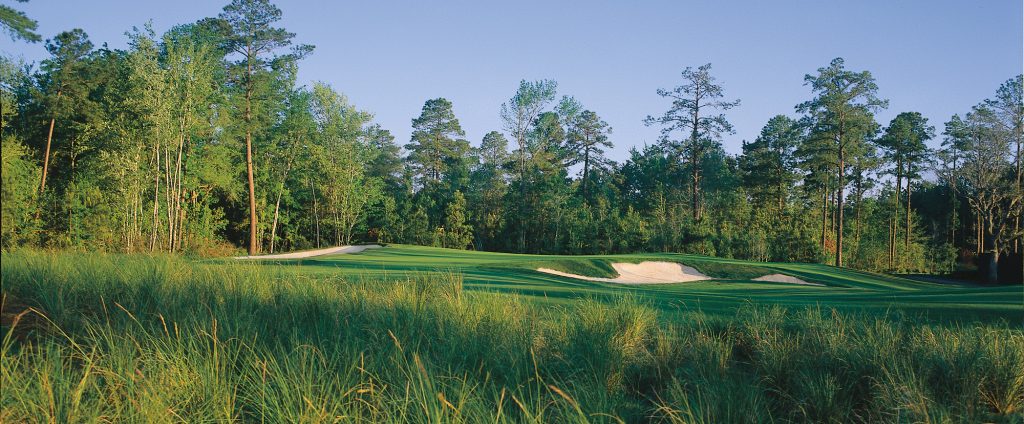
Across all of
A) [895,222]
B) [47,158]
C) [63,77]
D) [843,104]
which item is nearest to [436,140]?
[843,104]

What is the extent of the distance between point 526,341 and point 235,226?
31.4 m

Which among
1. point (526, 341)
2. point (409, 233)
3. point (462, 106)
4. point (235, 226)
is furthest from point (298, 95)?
point (526, 341)

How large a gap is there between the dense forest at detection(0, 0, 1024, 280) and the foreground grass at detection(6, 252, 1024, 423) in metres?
13.9

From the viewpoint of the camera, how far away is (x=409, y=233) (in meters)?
33.7

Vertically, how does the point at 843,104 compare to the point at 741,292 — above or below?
above

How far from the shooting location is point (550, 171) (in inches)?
1551

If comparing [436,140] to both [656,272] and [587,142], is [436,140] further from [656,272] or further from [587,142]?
[656,272]

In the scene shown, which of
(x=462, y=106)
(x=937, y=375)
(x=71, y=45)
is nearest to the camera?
(x=71, y=45)

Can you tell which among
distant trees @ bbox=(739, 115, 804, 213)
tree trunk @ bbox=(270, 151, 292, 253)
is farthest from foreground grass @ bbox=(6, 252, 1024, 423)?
distant trees @ bbox=(739, 115, 804, 213)

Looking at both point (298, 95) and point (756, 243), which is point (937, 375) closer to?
point (756, 243)

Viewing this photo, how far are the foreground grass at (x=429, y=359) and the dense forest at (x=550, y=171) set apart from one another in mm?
13854

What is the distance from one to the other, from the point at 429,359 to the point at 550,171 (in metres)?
35.9

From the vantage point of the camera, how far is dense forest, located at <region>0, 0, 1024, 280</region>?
25703mm

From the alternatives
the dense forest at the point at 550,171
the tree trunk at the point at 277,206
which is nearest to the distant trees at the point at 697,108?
the dense forest at the point at 550,171
